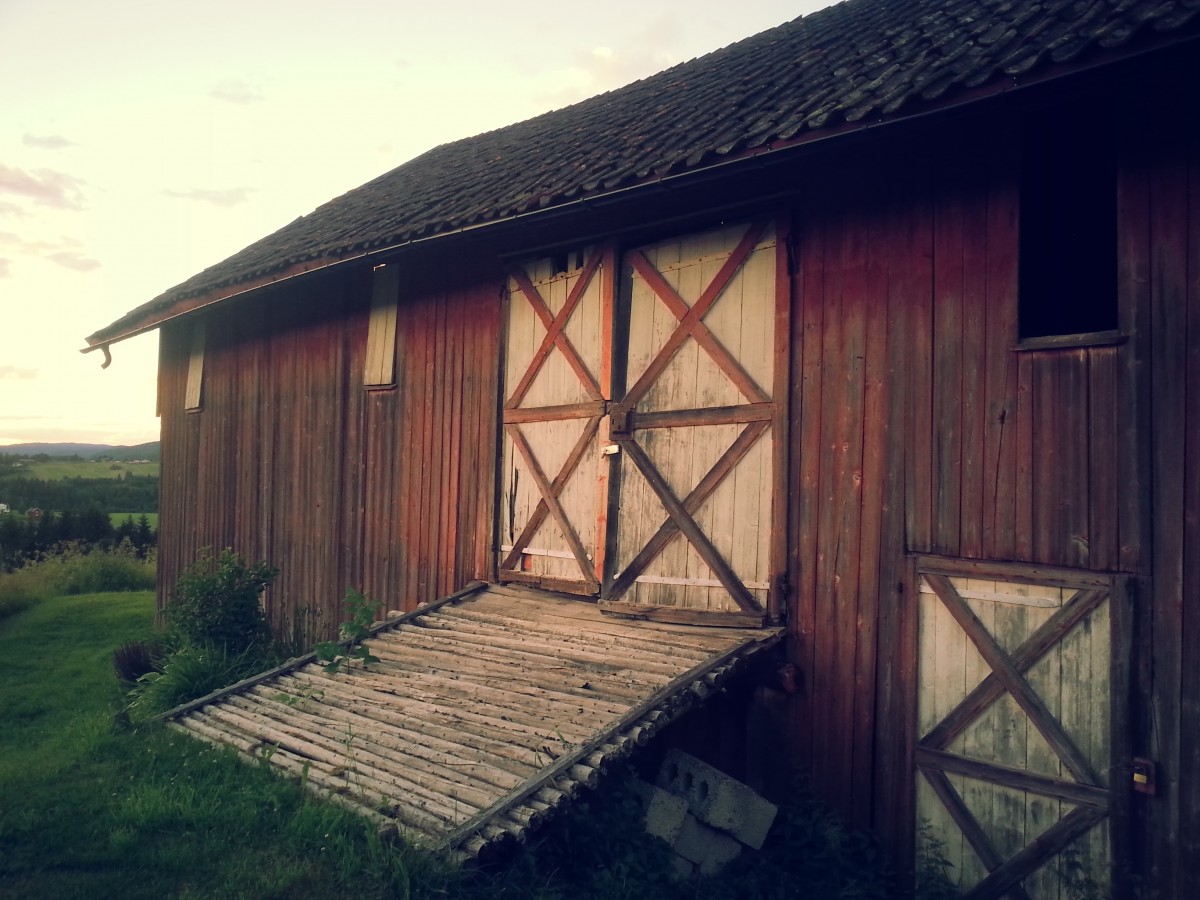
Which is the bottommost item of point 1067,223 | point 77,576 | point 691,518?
point 77,576

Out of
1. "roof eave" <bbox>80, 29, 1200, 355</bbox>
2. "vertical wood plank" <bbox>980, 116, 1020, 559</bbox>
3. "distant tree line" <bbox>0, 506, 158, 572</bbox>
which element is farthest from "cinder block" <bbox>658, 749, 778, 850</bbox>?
A: "distant tree line" <bbox>0, 506, 158, 572</bbox>

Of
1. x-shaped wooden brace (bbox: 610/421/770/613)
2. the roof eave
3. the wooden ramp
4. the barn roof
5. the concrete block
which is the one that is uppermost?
the barn roof

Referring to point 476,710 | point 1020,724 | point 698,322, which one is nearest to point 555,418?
point 698,322

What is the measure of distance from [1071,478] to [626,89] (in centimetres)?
803

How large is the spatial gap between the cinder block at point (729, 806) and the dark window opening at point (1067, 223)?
3.23m

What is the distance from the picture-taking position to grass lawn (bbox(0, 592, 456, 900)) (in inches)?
166

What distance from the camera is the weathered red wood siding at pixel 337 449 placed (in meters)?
8.66

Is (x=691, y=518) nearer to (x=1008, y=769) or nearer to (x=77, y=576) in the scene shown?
(x=1008, y=769)

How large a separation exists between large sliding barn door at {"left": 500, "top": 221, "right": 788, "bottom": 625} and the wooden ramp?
1.26 feet

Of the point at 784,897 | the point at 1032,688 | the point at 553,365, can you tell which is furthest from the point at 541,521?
the point at 1032,688

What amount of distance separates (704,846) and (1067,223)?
4.56m

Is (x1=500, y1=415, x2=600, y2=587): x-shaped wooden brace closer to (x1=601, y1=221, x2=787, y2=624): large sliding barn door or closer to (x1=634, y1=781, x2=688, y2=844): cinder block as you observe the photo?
(x1=601, y1=221, x2=787, y2=624): large sliding barn door

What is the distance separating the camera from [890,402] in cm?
565

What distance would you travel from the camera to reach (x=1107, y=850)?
462cm
